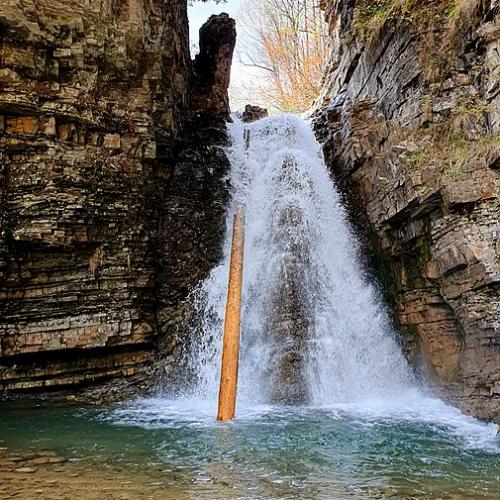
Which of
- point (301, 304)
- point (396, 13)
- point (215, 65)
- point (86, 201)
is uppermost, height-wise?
point (215, 65)

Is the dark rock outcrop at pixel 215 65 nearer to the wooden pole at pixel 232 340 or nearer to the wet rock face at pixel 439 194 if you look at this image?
the wet rock face at pixel 439 194

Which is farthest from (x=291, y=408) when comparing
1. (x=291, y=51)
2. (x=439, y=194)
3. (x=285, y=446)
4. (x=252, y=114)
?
(x=291, y=51)

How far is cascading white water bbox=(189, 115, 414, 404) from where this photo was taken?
8.75 metres

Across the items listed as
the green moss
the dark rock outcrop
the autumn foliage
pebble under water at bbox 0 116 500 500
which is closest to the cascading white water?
pebble under water at bbox 0 116 500 500

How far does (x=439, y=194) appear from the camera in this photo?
8.09 m

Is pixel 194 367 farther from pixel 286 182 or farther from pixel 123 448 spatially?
pixel 286 182

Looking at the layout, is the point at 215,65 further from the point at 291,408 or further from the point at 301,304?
the point at 291,408

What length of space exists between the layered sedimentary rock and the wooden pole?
4.40ft

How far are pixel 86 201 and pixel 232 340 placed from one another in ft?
13.1

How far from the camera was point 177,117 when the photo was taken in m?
12.1

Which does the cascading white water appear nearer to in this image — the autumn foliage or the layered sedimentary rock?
the layered sedimentary rock

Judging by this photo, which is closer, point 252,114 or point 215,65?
point 215,65

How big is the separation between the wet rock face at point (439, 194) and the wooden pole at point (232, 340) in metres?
2.93

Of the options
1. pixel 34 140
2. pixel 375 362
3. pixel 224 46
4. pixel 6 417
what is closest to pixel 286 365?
pixel 375 362
